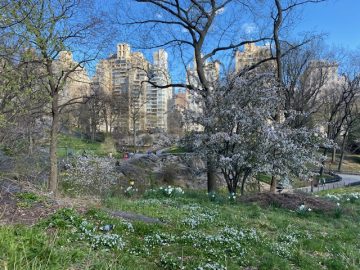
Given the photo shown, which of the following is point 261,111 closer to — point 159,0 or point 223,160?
point 223,160

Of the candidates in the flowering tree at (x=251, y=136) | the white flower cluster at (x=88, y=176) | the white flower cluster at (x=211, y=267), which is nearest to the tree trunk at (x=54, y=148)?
the white flower cluster at (x=88, y=176)

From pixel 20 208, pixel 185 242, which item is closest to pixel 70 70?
pixel 20 208

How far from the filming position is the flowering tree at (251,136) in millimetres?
10750

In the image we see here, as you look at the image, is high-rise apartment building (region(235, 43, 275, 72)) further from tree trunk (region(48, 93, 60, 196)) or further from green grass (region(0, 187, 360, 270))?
green grass (region(0, 187, 360, 270))

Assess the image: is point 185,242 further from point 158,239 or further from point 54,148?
point 54,148

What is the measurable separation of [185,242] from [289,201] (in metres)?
5.40

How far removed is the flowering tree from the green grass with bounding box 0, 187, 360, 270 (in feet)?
10.1

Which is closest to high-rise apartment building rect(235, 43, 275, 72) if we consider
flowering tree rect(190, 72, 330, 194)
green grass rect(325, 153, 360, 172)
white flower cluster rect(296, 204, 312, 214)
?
flowering tree rect(190, 72, 330, 194)

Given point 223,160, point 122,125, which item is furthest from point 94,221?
point 122,125

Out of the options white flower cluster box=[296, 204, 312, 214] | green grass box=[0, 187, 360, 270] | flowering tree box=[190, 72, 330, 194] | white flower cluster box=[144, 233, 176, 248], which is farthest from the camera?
flowering tree box=[190, 72, 330, 194]

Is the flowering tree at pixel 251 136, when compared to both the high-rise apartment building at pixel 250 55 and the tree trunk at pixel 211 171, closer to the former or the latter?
the tree trunk at pixel 211 171

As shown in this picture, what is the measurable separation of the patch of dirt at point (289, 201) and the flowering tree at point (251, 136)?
91 cm

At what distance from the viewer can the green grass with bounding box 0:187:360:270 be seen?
11.7 feet

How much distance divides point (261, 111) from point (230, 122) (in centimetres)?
102
